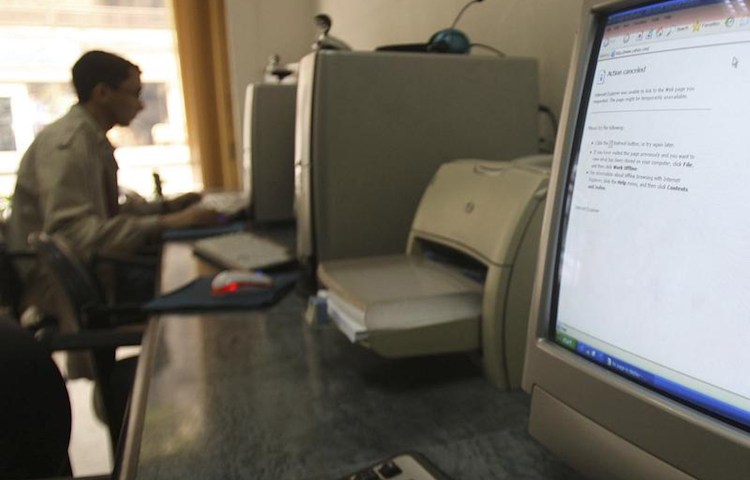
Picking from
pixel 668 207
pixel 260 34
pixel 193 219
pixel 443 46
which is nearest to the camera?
pixel 668 207

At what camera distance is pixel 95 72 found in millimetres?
1859

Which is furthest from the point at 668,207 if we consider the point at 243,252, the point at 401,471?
the point at 243,252

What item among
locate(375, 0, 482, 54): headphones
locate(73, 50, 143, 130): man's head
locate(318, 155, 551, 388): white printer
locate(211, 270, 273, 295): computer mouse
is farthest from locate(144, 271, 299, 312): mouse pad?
locate(73, 50, 143, 130): man's head

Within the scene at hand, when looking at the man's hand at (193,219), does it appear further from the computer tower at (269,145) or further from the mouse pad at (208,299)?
the mouse pad at (208,299)

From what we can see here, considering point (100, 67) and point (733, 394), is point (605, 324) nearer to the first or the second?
point (733, 394)

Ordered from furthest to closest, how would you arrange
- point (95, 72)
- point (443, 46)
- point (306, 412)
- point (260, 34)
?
point (260, 34), point (95, 72), point (443, 46), point (306, 412)

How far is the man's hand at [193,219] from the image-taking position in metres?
1.73

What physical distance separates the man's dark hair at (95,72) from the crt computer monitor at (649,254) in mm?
1801

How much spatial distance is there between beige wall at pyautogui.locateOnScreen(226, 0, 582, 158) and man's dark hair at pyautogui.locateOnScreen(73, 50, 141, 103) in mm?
884

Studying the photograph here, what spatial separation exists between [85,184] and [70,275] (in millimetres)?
443

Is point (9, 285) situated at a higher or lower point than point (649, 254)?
lower

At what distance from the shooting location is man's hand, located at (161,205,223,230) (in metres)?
1.73

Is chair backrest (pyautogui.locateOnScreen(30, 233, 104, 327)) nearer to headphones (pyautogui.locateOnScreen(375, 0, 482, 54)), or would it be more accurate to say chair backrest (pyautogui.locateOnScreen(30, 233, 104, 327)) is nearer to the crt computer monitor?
headphones (pyautogui.locateOnScreen(375, 0, 482, 54))

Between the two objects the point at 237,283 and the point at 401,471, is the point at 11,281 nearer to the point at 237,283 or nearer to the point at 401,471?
the point at 237,283
